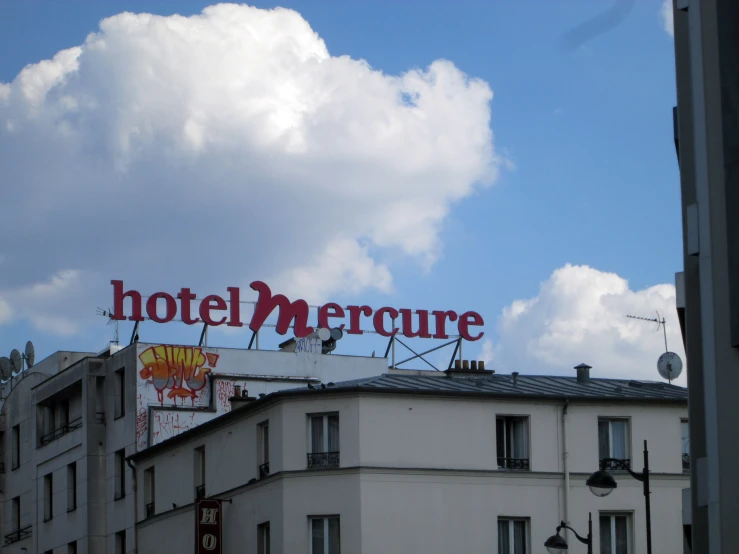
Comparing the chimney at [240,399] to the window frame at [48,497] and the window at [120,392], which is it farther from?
the window frame at [48,497]

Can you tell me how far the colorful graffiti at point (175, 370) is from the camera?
6103cm

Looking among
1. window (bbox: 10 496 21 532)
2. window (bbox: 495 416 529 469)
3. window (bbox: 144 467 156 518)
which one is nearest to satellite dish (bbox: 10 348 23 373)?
window (bbox: 10 496 21 532)

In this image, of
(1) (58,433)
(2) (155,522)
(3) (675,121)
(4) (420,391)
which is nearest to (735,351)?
(3) (675,121)

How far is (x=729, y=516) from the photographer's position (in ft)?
73.4

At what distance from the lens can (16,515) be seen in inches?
2849

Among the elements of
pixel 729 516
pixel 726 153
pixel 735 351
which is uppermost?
pixel 726 153

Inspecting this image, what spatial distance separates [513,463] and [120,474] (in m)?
20.4

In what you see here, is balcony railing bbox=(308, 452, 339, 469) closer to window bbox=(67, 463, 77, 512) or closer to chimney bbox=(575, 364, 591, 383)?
chimney bbox=(575, 364, 591, 383)

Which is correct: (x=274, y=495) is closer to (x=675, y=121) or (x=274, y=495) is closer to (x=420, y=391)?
(x=420, y=391)

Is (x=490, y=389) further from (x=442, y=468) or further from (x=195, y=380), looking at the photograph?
(x=195, y=380)

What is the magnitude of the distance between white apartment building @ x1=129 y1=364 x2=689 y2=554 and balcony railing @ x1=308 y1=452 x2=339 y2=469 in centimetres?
4

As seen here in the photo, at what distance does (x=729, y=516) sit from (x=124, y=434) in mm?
41808

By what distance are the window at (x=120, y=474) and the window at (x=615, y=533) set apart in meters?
21.9

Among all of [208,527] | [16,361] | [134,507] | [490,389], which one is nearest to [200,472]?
[208,527]
